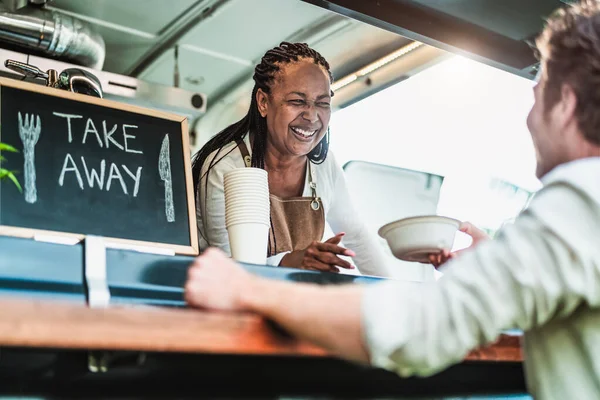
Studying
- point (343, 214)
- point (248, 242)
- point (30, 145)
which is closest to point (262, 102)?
point (343, 214)

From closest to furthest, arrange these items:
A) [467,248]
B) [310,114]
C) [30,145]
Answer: [30,145], [467,248], [310,114]

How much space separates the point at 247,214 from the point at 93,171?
0.32 metres

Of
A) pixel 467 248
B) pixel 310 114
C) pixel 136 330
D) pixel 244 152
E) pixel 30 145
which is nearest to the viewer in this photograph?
pixel 136 330

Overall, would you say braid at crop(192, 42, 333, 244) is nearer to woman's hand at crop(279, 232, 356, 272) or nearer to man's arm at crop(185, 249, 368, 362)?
woman's hand at crop(279, 232, 356, 272)

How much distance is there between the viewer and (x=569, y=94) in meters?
0.94

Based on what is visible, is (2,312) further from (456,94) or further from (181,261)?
(456,94)

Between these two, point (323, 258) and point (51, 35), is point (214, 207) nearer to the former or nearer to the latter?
point (323, 258)

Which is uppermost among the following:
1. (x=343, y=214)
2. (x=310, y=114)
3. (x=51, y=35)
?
(x=51, y=35)

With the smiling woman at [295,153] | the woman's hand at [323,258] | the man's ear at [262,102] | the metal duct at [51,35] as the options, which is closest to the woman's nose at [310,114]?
the smiling woman at [295,153]

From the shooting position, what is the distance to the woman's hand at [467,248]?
1.54 m

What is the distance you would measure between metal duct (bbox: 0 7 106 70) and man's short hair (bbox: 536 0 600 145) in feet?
10.3

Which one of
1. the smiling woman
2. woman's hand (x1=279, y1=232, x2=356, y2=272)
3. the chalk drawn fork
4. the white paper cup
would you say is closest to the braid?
the smiling woman

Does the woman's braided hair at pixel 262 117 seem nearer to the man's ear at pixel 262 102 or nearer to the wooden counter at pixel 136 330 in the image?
the man's ear at pixel 262 102

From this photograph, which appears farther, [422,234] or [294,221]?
[294,221]
